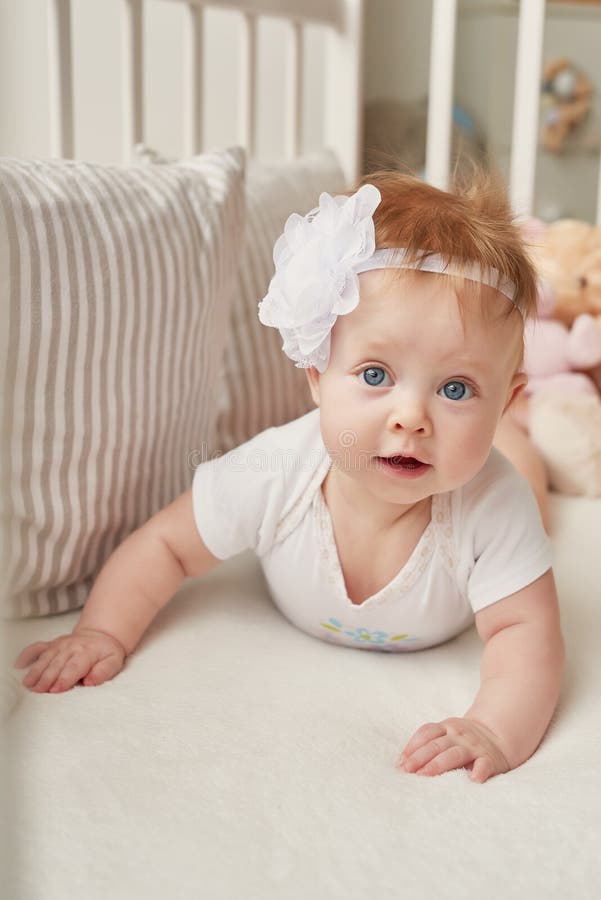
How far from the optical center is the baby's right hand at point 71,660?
29.9 inches

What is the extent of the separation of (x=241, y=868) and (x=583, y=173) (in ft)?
7.72

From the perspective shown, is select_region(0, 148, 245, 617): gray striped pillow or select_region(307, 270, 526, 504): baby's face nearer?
select_region(307, 270, 526, 504): baby's face

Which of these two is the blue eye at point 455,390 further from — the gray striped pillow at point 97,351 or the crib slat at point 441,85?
the crib slat at point 441,85

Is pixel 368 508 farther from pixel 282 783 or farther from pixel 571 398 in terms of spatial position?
pixel 571 398

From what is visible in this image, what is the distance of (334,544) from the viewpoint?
2.78 ft

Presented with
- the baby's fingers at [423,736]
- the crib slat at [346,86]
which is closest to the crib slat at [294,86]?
the crib slat at [346,86]

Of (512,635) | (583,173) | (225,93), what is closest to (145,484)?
(512,635)

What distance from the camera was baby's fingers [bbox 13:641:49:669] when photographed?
79cm

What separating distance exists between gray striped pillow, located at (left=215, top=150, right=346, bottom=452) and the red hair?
0.46 meters

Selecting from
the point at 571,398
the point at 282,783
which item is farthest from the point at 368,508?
the point at 571,398

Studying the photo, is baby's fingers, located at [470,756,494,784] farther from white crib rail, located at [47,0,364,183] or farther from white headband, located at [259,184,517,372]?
white crib rail, located at [47,0,364,183]

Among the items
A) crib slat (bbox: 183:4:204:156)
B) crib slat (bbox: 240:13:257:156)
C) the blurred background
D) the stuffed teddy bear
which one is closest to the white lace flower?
the stuffed teddy bear

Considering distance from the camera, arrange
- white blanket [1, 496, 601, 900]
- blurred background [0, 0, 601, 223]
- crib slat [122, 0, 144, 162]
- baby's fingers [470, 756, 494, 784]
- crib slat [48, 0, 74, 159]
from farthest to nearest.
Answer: blurred background [0, 0, 601, 223], crib slat [122, 0, 144, 162], crib slat [48, 0, 74, 159], baby's fingers [470, 756, 494, 784], white blanket [1, 496, 601, 900]

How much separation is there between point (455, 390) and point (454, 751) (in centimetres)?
25
